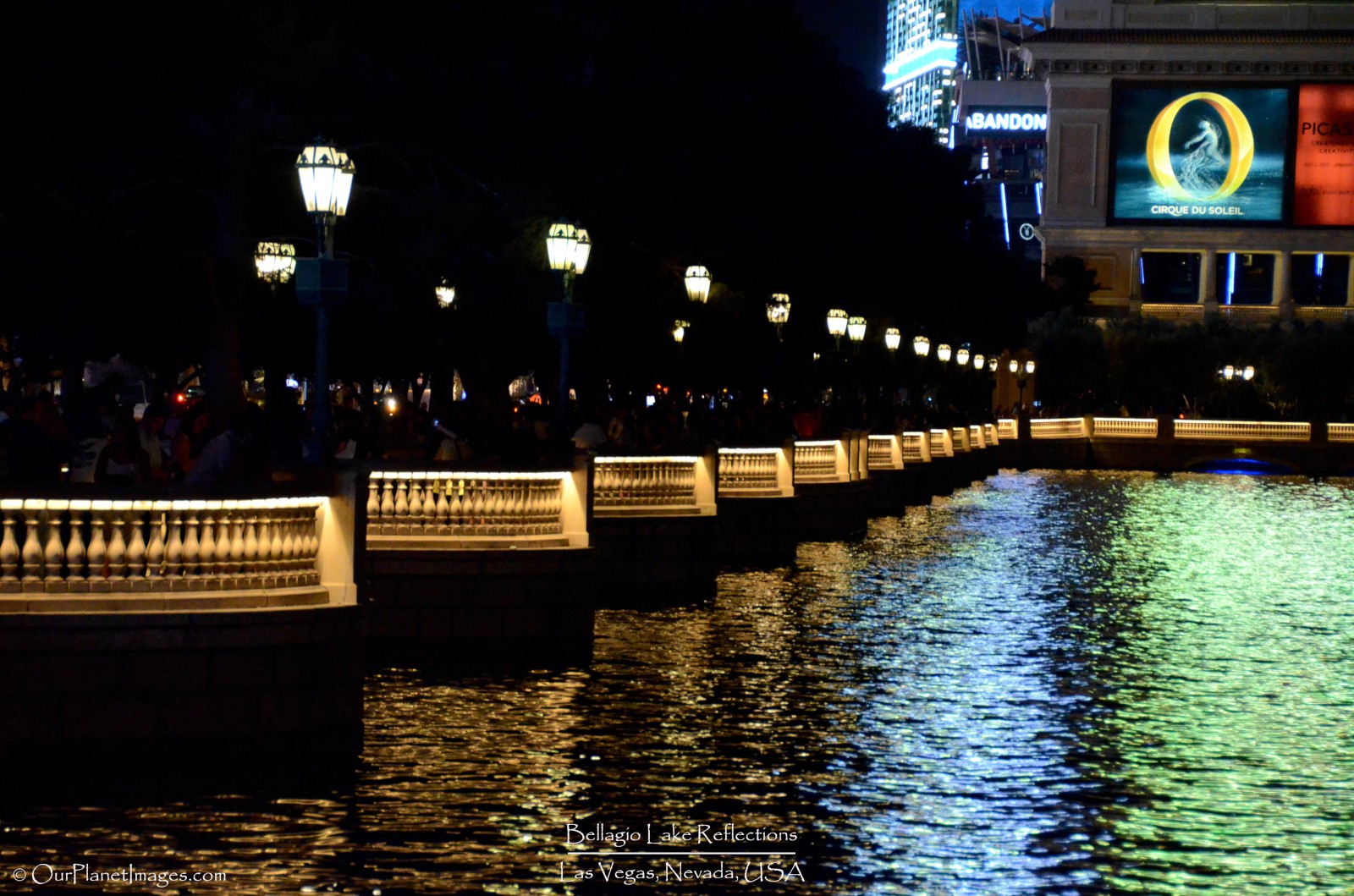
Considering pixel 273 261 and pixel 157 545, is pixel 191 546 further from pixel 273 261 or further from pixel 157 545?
pixel 273 261

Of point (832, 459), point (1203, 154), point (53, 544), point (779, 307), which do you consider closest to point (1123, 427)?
point (779, 307)

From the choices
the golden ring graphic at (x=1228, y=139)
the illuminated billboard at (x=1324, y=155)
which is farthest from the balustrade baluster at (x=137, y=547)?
the illuminated billboard at (x=1324, y=155)

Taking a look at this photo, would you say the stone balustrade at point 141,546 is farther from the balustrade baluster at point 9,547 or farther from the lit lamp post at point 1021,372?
the lit lamp post at point 1021,372

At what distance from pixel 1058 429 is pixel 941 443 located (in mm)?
21318

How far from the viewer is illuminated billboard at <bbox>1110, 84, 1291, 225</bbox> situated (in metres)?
108

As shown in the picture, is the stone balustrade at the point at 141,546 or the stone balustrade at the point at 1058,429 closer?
the stone balustrade at the point at 141,546

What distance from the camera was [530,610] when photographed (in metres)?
17.7

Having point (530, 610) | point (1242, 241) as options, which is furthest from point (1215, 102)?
point (530, 610)

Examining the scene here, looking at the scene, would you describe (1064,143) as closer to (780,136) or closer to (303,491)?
(780,136)

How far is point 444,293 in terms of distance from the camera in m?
35.9

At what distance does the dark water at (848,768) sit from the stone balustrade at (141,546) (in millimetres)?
1470

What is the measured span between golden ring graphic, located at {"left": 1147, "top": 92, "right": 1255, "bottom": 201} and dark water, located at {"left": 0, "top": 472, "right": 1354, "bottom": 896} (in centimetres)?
9002

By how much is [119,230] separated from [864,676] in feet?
51.1

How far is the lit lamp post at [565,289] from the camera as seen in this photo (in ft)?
71.9
